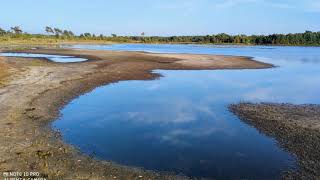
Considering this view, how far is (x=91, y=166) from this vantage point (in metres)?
13.0

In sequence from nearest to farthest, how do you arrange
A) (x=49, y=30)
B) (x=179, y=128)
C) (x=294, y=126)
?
(x=294, y=126) → (x=179, y=128) → (x=49, y=30)

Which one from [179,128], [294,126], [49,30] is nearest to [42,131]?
[179,128]

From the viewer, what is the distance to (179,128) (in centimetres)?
1891

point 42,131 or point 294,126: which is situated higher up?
point 42,131

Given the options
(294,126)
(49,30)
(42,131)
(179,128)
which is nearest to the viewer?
(42,131)

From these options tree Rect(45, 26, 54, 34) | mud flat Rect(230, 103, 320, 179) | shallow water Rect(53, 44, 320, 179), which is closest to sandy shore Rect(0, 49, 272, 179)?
shallow water Rect(53, 44, 320, 179)

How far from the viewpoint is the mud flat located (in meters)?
13.7

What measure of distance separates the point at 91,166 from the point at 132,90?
17.9 m

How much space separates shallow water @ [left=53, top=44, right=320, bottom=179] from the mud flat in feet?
1.55

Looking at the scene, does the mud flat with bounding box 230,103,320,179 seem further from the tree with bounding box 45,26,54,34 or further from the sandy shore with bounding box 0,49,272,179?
the tree with bounding box 45,26,54,34

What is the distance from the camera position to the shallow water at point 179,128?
13.9 meters

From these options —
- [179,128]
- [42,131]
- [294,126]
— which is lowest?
[179,128]

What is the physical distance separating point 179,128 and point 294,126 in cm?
525

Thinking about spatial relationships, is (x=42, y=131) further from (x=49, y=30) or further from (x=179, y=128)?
(x=49, y=30)
